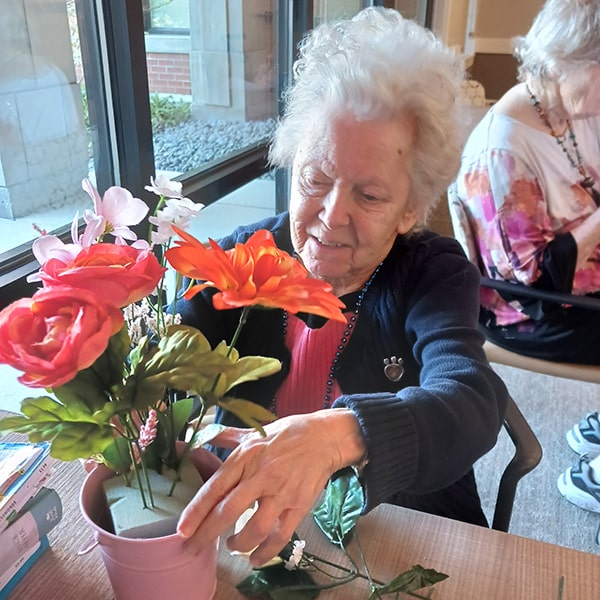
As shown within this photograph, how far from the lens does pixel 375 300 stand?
1.14 metres

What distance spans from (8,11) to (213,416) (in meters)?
0.92

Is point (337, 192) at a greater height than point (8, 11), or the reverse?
point (8, 11)

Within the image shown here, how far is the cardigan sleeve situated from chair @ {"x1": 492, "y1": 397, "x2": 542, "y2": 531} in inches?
7.8

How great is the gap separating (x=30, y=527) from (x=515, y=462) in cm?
77

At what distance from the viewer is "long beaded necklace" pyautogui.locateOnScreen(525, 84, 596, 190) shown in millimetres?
1868

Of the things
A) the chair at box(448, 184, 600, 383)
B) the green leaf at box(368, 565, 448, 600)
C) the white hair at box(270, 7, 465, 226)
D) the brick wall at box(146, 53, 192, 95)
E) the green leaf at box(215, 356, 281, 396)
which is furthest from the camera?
the chair at box(448, 184, 600, 383)

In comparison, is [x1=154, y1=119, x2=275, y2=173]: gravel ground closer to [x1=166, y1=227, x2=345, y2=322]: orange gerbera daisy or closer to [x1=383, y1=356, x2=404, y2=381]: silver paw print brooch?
[x1=383, y1=356, x2=404, y2=381]: silver paw print brooch

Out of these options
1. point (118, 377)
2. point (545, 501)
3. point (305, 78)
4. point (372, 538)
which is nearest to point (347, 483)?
point (372, 538)

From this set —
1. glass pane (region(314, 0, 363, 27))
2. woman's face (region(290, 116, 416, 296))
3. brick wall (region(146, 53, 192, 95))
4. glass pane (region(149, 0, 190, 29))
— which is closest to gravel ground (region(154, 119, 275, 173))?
brick wall (region(146, 53, 192, 95))

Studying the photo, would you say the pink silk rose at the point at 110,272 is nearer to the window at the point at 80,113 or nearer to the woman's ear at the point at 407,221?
the woman's ear at the point at 407,221

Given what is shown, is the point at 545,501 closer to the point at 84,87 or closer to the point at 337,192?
the point at 337,192

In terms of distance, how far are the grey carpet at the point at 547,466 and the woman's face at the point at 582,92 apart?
3.09 ft

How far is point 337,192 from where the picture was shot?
1.02 metres

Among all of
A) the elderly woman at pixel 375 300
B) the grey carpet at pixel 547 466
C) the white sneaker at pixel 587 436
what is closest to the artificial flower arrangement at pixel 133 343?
the elderly woman at pixel 375 300
